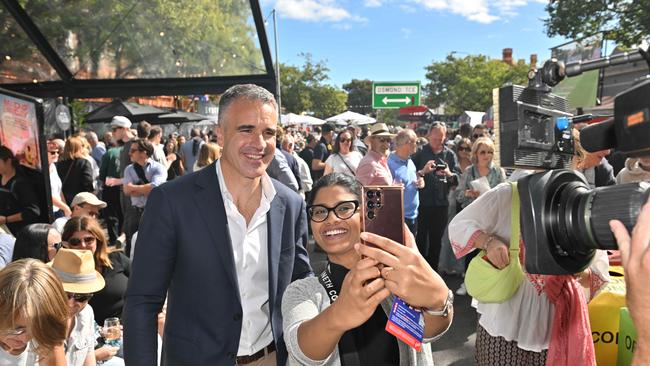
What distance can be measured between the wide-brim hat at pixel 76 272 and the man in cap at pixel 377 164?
3.10 meters

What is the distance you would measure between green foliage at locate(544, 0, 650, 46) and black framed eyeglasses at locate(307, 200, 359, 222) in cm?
2108

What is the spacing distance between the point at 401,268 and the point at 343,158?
5.85m

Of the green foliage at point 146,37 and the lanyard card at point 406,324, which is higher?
the green foliage at point 146,37

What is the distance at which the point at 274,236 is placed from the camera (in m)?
2.11

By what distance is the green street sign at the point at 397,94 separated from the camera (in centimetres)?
1795

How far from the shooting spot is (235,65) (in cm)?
679

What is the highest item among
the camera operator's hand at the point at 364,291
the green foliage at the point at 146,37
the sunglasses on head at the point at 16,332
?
the green foliage at the point at 146,37

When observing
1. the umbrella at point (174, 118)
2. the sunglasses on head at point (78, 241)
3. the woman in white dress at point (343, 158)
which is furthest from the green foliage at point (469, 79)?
the sunglasses on head at point (78, 241)

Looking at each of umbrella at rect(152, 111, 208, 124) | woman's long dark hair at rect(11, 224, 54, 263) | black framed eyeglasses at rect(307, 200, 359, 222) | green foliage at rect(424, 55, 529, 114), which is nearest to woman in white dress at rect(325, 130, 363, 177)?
woman's long dark hair at rect(11, 224, 54, 263)

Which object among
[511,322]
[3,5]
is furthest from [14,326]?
[3,5]

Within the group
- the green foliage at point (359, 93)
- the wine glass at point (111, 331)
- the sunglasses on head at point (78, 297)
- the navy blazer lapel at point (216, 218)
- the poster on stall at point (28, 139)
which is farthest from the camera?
the green foliage at point (359, 93)

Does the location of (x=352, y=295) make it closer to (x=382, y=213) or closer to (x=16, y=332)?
(x=382, y=213)

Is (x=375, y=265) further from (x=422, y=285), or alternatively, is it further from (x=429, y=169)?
(x=429, y=169)

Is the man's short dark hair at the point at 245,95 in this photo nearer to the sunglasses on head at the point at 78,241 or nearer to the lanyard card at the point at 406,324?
the lanyard card at the point at 406,324
